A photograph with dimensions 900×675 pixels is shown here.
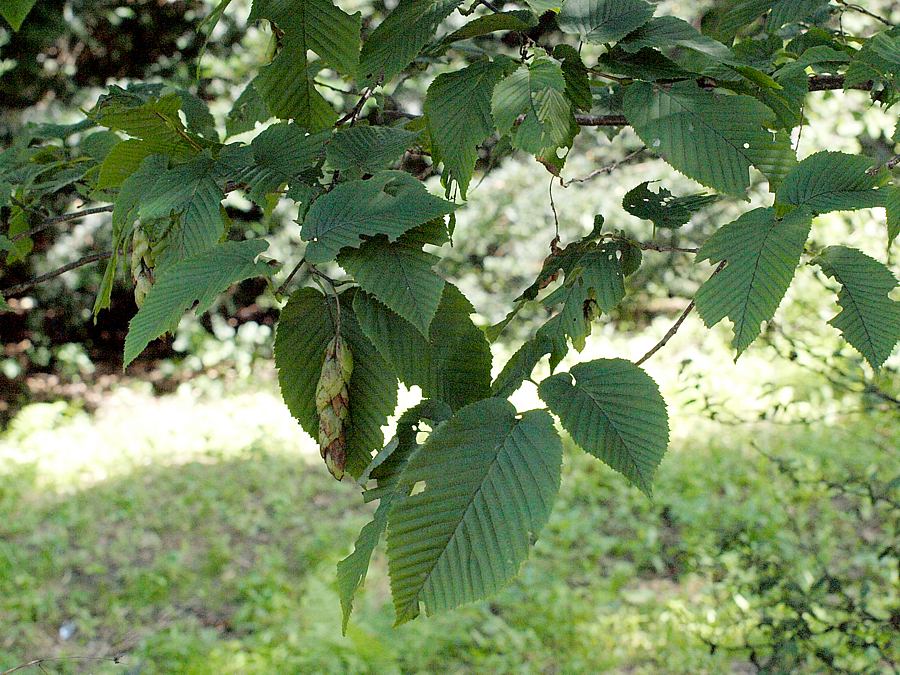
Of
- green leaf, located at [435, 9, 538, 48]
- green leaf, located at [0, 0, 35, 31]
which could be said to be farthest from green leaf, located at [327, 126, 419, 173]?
green leaf, located at [0, 0, 35, 31]

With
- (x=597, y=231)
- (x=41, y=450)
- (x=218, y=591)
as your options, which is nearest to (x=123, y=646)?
(x=218, y=591)

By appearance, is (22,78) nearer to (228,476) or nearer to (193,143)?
(228,476)

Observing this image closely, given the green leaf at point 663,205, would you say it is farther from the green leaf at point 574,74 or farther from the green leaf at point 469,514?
the green leaf at point 469,514

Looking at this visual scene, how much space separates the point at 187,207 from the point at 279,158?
10cm

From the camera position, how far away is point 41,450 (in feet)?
17.5

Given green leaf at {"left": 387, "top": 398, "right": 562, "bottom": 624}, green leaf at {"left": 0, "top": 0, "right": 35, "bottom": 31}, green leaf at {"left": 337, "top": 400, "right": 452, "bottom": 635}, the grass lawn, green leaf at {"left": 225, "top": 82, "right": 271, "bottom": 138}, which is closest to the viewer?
green leaf at {"left": 387, "top": 398, "right": 562, "bottom": 624}

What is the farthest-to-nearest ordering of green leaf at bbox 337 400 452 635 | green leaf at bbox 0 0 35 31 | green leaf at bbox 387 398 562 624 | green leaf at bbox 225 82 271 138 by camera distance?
green leaf at bbox 225 82 271 138 < green leaf at bbox 0 0 35 31 < green leaf at bbox 337 400 452 635 < green leaf at bbox 387 398 562 624

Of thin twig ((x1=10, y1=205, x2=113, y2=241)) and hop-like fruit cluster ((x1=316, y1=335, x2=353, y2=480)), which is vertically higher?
thin twig ((x1=10, y1=205, x2=113, y2=241))

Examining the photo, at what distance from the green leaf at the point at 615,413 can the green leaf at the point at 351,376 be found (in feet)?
0.49

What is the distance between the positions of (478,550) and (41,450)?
17.6 ft

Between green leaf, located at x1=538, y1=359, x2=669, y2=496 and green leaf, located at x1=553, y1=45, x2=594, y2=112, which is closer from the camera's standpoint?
green leaf, located at x1=538, y1=359, x2=669, y2=496

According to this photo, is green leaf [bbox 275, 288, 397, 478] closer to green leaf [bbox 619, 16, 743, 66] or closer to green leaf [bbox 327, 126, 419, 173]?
green leaf [bbox 327, 126, 419, 173]

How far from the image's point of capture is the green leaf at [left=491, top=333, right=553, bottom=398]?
815 millimetres

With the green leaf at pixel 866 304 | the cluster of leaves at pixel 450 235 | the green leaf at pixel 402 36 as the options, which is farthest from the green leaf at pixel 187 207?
the green leaf at pixel 866 304
